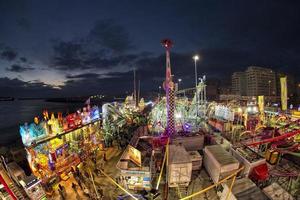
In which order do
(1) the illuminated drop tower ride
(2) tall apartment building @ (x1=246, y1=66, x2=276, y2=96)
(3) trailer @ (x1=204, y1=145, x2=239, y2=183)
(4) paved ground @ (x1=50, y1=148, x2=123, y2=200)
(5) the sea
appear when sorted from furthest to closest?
(2) tall apartment building @ (x1=246, y1=66, x2=276, y2=96)
(5) the sea
(1) the illuminated drop tower ride
(4) paved ground @ (x1=50, y1=148, x2=123, y2=200)
(3) trailer @ (x1=204, y1=145, x2=239, y2=183)

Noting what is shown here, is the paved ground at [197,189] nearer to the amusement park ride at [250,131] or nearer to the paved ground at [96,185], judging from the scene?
the amusement park ride at [250,131]

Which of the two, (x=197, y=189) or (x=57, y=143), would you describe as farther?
(x=57, y=143)

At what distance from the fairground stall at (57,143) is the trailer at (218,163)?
10028mm

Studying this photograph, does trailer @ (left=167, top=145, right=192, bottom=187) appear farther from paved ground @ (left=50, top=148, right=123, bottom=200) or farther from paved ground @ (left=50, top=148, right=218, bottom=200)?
paved ground @ (left=50, top=148, right=123, bottom=200)

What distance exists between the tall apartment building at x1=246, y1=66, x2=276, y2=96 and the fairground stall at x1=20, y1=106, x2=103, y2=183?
8540cm

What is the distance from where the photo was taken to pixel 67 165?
12914 mm

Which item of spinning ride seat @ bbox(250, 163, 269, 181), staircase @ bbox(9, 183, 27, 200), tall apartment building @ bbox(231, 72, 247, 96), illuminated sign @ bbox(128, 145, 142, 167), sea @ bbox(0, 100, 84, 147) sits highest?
tall apartment building @ bbox(231, 72, 247, 96)

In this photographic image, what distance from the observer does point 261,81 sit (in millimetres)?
82688

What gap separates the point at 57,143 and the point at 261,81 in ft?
305

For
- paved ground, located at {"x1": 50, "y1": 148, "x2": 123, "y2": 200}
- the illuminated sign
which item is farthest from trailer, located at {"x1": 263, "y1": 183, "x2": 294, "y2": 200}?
paved ground, located at {"x1": 50, "y1": 148, "x2": 123, "y2": 200}

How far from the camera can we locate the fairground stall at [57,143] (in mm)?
11602

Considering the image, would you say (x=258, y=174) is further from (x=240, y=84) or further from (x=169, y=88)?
(x=240, y=84)

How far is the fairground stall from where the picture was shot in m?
11.6

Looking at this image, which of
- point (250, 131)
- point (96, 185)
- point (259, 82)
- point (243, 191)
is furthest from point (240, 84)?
point (96, 185)
